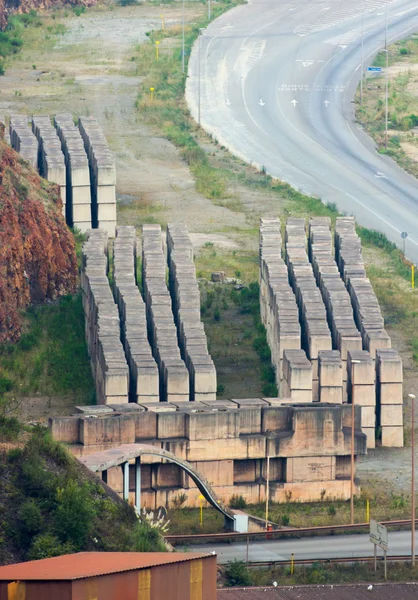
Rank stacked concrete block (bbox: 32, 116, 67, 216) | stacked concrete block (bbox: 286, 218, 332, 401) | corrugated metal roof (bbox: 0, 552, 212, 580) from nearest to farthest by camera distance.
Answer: corrugated metal roof (bbox: 0, 552, 212, 580) < stacked concrete block (bbox: 286, 218, 332, 401) < stacked concrete block (bbox: 32, 116, 67, 216)

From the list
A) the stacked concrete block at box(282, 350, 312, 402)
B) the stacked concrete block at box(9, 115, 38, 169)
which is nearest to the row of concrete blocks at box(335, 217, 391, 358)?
the stacked concrete block at box(282, 350, 312, 402)

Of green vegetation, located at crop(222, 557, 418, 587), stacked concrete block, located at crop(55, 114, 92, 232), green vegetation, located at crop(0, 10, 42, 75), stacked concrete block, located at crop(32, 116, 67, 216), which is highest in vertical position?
green vegetation, located at crop(0, 10, 42, 75)

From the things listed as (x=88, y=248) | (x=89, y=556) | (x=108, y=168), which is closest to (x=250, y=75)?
(x=108, y=168)

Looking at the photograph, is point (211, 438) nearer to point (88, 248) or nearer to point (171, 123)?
point (88, 248)

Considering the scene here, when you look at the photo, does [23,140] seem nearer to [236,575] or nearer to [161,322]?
[161,322]

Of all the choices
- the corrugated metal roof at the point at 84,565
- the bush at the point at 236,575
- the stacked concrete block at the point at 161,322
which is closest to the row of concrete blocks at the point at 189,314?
the stacked concrete block at the point at 161,322

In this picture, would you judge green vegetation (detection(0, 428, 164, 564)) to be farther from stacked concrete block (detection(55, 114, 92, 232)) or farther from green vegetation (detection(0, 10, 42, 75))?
green vegetation (detection(0, 10, 42, 75))

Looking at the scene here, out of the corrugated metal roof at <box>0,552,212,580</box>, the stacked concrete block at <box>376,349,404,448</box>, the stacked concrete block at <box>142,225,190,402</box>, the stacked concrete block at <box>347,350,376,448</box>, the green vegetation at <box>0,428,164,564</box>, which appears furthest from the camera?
the stacked concrete block at <box>376,349,404,448</box>

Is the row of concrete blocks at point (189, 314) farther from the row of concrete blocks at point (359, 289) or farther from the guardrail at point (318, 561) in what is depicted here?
the guardrail at point (318, 561)
